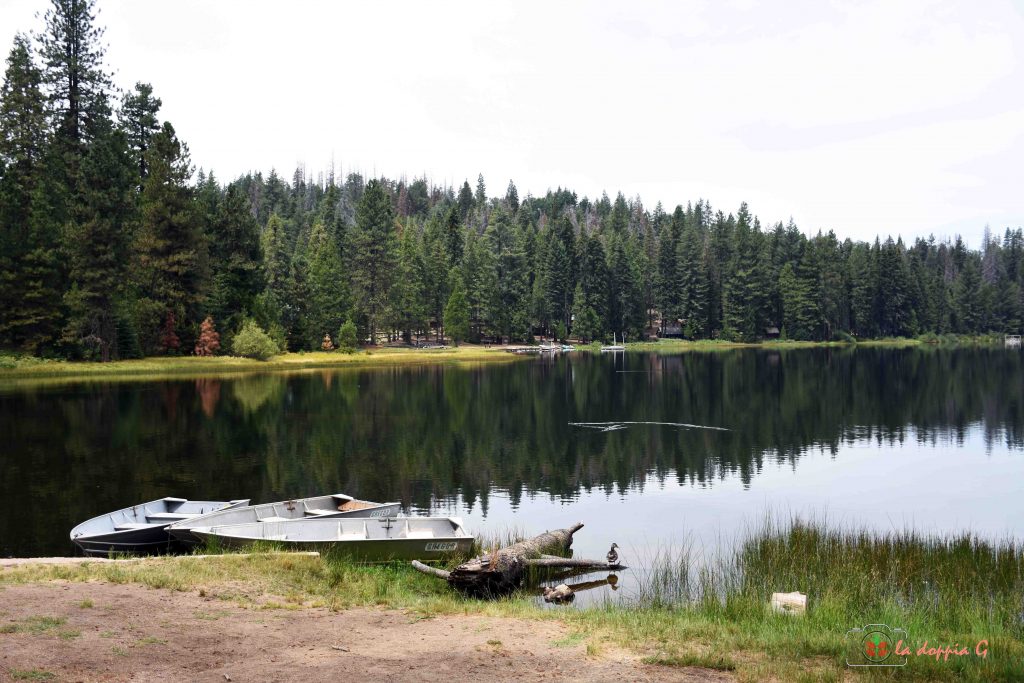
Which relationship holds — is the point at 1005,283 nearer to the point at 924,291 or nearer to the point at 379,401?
the point at 924,291

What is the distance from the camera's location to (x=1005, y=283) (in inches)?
7032

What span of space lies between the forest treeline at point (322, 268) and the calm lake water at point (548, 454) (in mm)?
16949

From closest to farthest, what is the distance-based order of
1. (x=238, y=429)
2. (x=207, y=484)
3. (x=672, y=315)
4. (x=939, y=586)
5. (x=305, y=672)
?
(x=305, y=672)
(x=939, y=586)
(x=207, y=484)
(x=238, y=429)
(x=672, y=315)

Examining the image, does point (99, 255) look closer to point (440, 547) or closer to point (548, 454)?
point (548, 454)

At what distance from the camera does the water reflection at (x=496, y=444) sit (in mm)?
25641

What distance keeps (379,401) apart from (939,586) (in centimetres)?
4160

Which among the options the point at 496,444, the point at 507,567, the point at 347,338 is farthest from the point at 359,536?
the point at 347,338

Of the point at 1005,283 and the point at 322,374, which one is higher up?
the point at 1005,283

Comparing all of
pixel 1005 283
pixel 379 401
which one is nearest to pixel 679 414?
pixel 379 401

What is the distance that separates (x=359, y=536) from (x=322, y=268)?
90.3 meters

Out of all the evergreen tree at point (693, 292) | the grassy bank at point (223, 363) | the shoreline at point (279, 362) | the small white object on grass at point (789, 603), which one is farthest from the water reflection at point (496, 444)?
the evergreen tree at point (693, 292)

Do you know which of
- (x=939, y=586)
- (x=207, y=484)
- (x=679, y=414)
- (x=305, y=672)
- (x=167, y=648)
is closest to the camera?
(x=305, y=672)

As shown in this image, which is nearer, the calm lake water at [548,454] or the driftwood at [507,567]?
the driftwood at [507,567]

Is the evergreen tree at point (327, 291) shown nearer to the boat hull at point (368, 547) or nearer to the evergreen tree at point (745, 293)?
the evergreen tree at point (745, 293)
